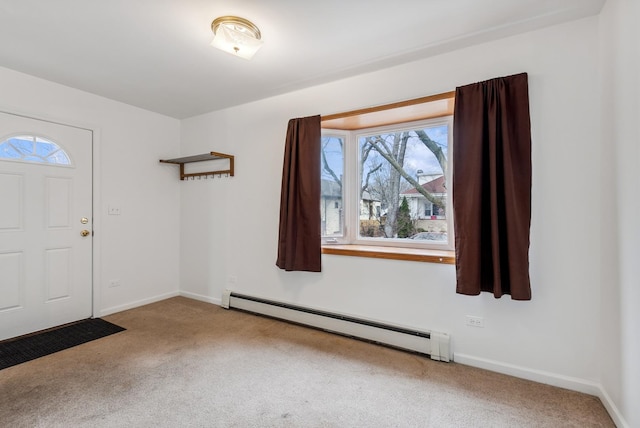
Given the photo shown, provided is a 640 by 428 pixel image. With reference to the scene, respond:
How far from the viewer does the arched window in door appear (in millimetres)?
2668

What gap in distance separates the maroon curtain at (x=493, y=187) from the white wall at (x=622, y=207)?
0.40 metres

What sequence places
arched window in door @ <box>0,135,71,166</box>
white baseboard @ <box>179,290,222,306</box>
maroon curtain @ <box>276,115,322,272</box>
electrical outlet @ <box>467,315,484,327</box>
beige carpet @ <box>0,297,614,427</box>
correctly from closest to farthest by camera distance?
beige carpet @ <box>0,297,614,427</box>, electrical outlet @ <box>467,315,484,327</box>, arched window in door @ <box>0,135,71,166</box>, maroon curtain @ <box>276,115,322,272</box>, white baseboard @ <box>179,290,222,306</box>

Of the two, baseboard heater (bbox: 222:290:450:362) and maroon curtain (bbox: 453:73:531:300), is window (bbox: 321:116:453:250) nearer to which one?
maroon curtain (bbox: 453:73:531:300)

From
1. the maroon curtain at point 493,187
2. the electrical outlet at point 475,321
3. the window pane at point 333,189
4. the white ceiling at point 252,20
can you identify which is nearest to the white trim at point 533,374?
the electrical outlet at point 475,321

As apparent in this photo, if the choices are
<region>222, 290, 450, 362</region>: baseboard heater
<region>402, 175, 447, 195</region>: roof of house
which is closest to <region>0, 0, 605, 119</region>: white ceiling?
<region>402, 175, 447, 195</region>: roof of house

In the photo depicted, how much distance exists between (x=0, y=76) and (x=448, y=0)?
11.9 feet

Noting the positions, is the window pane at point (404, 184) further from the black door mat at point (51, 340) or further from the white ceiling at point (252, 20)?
the black door mat at point (51, 340)

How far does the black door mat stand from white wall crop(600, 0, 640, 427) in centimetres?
379

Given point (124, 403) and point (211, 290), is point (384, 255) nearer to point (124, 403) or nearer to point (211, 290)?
point (124, 403)

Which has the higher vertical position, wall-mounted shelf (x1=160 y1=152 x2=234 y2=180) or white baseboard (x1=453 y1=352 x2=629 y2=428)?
wall-mounted shelf (x1=160 y1=152 x2=234 y2=180)

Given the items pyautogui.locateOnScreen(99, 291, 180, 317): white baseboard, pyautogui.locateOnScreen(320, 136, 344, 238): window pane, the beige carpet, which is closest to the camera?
the beige carpet

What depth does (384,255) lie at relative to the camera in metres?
2.63

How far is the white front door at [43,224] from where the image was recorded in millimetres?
2678

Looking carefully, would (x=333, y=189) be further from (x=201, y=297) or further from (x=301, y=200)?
(x=201, y=297)
